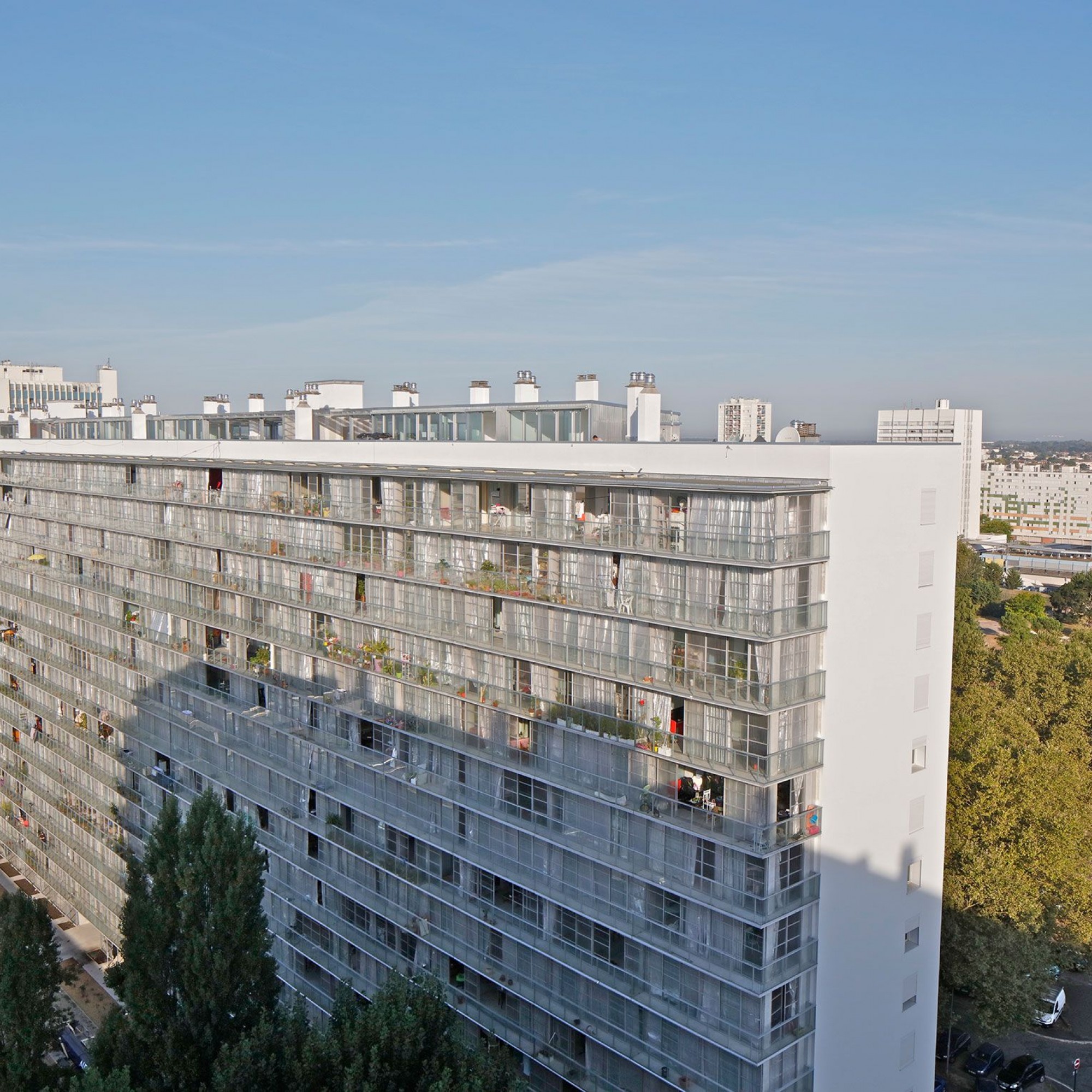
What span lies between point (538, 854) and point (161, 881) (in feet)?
31.6

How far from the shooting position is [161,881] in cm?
2511

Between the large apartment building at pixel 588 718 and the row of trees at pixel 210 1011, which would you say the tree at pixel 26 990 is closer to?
the row of trees at pixel 210 1011

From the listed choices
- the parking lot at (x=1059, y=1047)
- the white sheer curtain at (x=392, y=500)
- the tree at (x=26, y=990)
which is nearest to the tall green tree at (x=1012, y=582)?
the parking lot at (x=1059, y=1047)

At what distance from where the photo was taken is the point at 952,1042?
A: 33.8m

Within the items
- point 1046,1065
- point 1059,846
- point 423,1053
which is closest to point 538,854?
point 423,1053

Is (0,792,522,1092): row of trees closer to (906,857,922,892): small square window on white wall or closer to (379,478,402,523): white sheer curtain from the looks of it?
(379,478,402,523): white sheer curtain

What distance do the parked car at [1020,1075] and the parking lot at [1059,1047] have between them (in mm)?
281

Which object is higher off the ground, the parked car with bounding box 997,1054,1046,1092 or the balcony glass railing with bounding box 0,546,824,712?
the balcony glass railing with bounding box 0,546,824,712

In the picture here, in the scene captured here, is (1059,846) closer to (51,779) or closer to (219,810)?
(219,810)

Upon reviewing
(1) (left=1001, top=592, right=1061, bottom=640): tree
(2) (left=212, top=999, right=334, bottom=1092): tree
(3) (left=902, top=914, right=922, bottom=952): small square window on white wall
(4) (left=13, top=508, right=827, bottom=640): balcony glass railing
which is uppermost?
(4) (left=13, top=508, right=827, bottom=640): balcony glass railing

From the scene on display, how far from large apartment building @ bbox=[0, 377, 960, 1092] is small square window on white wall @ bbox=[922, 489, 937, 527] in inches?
2.3

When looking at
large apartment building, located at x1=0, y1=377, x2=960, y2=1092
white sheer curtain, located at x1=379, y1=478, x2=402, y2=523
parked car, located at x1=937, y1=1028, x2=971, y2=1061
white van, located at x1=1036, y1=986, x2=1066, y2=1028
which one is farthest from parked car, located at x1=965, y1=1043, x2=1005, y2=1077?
white sheer curtain, located at x1=379, y1=478, x2=402, y2=523

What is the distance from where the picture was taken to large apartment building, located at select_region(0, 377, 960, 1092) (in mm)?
19625

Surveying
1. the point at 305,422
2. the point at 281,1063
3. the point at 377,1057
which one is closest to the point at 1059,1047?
the point at 377,1057
